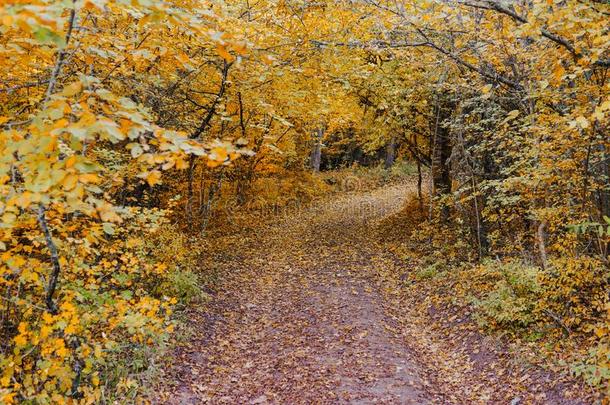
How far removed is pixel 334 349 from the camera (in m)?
8.17

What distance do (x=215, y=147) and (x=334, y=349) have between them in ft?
19.1

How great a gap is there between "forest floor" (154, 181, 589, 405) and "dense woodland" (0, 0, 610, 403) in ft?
2.16

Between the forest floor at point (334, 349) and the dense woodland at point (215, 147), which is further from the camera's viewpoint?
the forest floor at point (334, 349)

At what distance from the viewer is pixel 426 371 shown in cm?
769

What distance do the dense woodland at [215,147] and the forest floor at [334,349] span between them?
0.66 meters

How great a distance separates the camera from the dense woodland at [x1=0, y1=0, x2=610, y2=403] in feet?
11.5

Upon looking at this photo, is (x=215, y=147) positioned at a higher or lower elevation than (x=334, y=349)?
higher

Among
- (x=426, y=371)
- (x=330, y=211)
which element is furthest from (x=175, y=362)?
(x=330, y=211)

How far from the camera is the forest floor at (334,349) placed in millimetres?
6754

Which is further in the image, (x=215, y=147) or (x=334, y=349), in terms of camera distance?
(x=334, y=349)

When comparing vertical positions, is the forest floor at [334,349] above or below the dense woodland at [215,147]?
below

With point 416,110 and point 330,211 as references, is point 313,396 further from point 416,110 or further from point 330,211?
point 330,211

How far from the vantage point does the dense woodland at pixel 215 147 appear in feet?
11.5

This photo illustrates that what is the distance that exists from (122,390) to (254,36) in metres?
6.78
